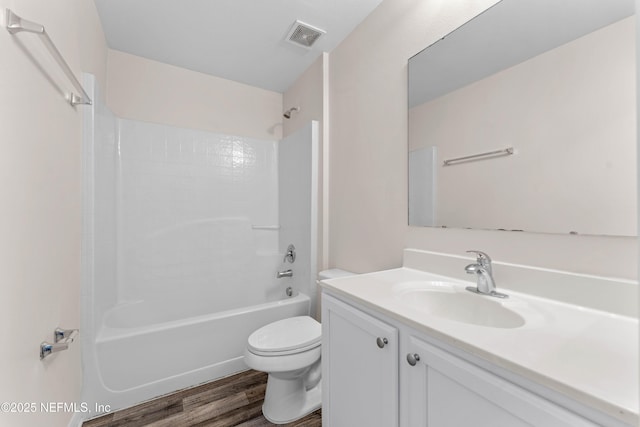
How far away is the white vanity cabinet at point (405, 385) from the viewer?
0.54 m

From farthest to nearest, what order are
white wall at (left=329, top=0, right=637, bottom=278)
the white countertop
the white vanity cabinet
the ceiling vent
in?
the ceiling vent
white wall at (left=329, top=0, right=637, bottom=278)
the white vanity cabinet
the white countertop

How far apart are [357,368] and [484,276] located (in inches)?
23.0

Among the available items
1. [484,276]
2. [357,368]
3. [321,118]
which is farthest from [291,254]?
[484,276]

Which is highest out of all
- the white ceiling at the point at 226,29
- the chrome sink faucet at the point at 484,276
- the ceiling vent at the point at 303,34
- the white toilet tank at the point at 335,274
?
the white ceiling at the point at 226,29

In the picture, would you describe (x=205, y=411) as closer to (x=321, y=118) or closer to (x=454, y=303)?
(x=454, y=303)

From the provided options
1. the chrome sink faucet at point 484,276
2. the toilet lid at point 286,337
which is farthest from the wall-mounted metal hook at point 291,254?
the chrome sink faucet at point 484,276

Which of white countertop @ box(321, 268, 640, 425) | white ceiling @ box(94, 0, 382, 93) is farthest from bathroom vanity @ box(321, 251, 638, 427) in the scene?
white ceiling @ box(94, 0, 382, 93)

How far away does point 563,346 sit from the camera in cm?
58

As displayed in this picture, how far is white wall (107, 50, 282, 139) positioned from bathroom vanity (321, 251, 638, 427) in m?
2.07

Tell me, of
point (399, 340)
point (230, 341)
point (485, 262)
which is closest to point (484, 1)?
point (485, 262)

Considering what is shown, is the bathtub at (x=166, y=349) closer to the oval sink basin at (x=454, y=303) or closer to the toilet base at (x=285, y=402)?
the toilet base at (x=285, y=402)

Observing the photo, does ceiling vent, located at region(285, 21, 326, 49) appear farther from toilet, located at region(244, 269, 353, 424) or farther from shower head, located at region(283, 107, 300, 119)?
toilet, located at region(244, 269, 353, 424)

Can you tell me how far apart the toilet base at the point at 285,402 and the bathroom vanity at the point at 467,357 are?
432mm

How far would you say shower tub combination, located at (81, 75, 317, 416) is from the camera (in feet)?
5.05
